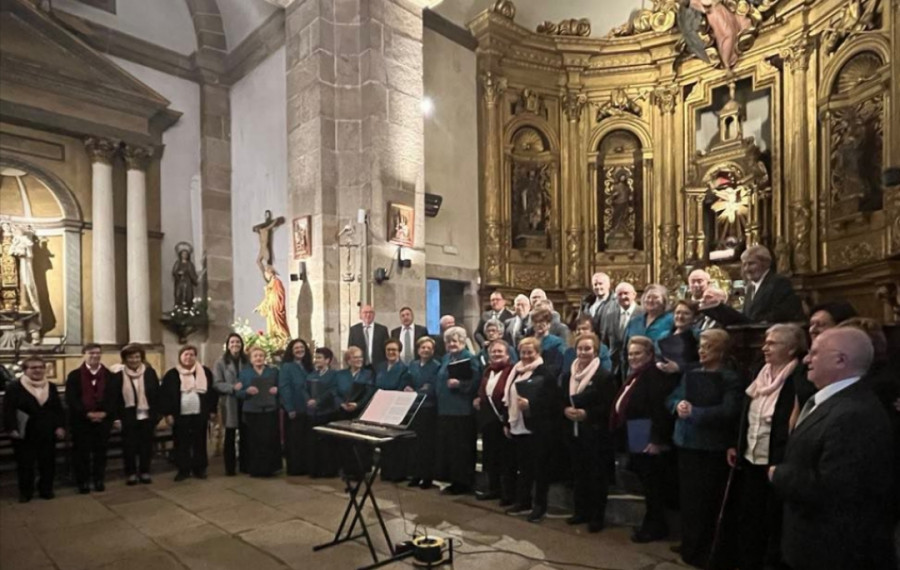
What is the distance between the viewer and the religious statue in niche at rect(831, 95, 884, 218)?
8.46 metres

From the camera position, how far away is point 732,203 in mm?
10297

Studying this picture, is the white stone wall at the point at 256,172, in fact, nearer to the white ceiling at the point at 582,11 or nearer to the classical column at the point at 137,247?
the classical column at the point at 137,247

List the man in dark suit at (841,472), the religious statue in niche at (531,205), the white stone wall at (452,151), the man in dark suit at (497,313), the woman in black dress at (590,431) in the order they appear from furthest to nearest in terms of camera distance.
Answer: the religious statue in niche at (531,205) → the white stone wall at (452,151) → the man in dark suit at (497,313) → the woman in black dress at (590,431) → the man in dark suit at (841,472)

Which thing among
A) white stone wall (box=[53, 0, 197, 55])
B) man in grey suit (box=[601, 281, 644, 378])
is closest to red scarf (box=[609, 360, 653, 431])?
man in grey suit (box=[601, 281, 644, 378])

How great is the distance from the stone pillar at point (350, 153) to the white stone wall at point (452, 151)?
107cm

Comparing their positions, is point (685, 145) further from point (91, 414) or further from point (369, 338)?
point (91, 414)

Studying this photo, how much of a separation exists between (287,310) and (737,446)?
6650mm

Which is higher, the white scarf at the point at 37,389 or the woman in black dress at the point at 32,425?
the white scarf at the point at 37,389

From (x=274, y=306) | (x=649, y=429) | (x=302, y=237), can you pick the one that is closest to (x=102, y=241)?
(x=274, y=306)

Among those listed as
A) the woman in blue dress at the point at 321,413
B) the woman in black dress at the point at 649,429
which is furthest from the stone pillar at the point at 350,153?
the woman in black dress at the point at 649,429

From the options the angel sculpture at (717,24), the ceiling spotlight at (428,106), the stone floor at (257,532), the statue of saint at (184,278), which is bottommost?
the stone floor at (257,532)

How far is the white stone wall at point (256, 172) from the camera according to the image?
9.46 meters

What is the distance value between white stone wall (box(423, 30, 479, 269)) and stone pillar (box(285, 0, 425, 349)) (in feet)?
3.50

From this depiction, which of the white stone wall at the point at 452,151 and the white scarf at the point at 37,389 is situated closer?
the white scarf at the point at 37,389
